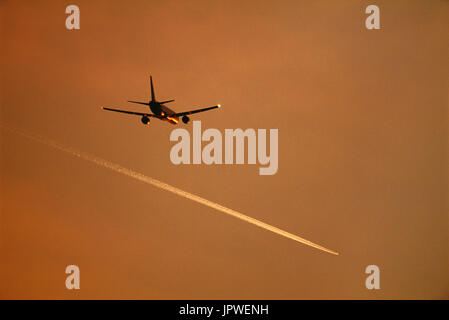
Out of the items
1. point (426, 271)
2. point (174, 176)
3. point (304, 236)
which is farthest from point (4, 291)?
point (426, 271)

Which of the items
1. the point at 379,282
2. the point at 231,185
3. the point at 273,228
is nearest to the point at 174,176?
the point at 231,185

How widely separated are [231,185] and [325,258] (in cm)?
1108

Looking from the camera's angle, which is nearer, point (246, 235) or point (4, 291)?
point (4, 291)

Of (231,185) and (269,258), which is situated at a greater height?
(231,185)

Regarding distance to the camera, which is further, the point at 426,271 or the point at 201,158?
the point at 426,271
